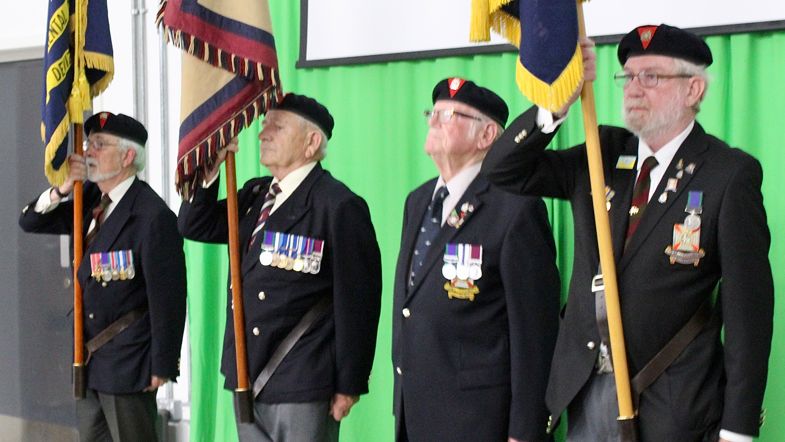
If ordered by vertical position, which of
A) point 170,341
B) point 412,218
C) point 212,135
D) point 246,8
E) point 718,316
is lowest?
point 170,341

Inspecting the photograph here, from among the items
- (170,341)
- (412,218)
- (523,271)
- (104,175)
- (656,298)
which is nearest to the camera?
(656,298)

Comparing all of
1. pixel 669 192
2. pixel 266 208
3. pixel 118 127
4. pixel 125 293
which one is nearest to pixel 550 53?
pixel 669 192

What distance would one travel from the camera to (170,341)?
11.0 ft

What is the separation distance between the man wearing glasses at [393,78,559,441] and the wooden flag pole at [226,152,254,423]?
1.48 feet

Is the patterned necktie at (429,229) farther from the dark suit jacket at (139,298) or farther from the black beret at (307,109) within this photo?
the dark suit jacket at (139,298)

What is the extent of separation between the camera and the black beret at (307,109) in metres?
3.06

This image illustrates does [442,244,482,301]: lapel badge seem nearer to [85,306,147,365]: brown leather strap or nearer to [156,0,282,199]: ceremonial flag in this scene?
[156,0,282,199]: ceremonial flag

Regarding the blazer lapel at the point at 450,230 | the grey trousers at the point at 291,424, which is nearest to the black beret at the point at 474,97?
the blazer lapel at the point at 450,230

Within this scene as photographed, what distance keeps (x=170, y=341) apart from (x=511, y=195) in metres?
1.32

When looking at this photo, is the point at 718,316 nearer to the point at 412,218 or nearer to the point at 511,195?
the point at 511,195

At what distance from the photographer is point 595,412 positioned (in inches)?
87.5

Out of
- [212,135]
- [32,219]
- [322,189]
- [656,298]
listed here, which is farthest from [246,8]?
[656,298]

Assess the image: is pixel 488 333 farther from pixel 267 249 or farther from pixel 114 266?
pixel 114 266

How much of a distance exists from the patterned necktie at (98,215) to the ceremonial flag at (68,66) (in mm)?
149
